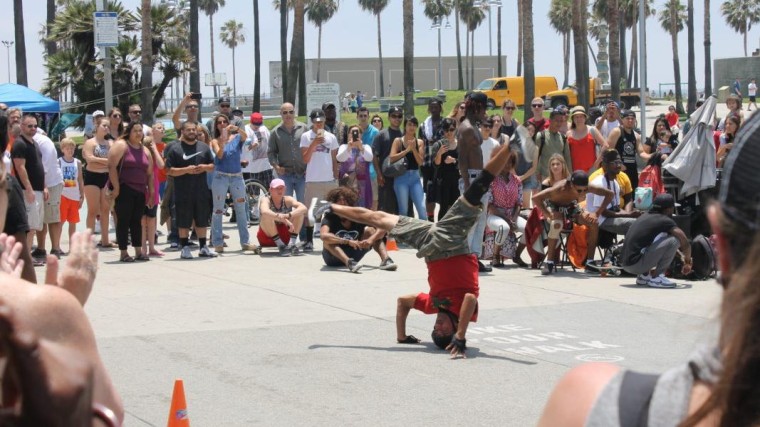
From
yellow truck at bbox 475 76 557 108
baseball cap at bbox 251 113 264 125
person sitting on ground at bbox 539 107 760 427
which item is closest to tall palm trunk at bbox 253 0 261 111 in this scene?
yellow truck at bbox 475 76 557 108

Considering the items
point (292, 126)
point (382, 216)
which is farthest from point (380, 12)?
point (382, 216)

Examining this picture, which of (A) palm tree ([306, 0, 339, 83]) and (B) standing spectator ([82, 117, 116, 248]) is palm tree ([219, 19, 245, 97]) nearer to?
(A) palm tree ([306, 0, 339, 83])

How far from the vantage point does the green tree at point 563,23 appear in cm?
10008

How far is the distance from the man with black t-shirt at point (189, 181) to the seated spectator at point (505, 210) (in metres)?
3.67

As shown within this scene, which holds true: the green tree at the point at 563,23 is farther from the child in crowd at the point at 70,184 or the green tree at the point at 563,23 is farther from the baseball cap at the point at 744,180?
the baseball cap at the point at 744,180

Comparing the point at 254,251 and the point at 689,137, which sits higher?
the point at 689,137

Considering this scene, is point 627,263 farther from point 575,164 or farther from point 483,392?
point 483,392

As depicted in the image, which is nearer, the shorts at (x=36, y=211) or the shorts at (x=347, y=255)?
the shorts at (x=36, y=211)

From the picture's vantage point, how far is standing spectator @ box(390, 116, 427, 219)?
14641 millimetres

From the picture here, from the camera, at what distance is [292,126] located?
606 inches

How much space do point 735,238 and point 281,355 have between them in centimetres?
704

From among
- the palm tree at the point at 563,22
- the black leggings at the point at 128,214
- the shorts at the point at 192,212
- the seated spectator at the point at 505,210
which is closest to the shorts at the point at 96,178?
the black leggings at the point at 128,214

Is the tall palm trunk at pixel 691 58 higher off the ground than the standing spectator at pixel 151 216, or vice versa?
the tall palm trunk at pixel 691 58

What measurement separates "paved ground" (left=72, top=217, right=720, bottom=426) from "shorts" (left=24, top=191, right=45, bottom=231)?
1.00 m
